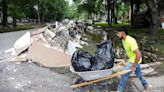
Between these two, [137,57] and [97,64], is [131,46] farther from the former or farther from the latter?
[97,64]

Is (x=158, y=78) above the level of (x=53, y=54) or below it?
below

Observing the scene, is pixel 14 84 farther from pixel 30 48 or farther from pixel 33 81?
pixel 30 48

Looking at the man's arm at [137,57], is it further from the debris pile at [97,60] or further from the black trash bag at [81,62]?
the black trash bag at [81,62]

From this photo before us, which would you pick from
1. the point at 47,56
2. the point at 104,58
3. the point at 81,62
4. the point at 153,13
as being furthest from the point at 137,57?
the point at 153,13

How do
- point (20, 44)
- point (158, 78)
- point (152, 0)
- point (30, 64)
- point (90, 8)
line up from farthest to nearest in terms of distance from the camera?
point (90, 8), point (152, 0), point (20, 44), point (30, 64), point (158, 78)

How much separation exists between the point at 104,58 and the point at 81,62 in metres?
0.54

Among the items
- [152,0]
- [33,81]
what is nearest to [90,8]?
[152,0]

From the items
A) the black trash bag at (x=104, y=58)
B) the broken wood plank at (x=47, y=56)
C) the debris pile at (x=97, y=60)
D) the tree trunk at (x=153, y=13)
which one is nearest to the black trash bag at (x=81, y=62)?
the debris pile at (x=97, y=60)

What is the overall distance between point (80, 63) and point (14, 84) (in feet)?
6.27

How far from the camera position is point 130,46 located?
6.93 m

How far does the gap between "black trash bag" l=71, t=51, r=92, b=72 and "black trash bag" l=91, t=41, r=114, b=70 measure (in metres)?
0.14

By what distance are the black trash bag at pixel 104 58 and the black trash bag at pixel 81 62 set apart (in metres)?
0.14

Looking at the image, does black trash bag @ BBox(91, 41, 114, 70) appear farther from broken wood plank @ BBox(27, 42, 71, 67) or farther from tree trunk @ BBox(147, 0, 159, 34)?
tree trunk @ BBox(147, 0, 159, 34)

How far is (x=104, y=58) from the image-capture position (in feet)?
23.8
